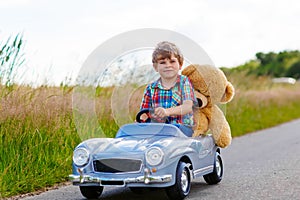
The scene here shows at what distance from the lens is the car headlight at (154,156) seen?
5469mm

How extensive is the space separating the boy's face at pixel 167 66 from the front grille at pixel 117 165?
120 centimetres

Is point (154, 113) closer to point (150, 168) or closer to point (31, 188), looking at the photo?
point (150, 168)

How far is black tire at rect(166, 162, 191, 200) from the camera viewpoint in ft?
18.5

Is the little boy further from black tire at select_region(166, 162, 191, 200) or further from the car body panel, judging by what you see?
black tire at select_region(166, 162, 191, 200)

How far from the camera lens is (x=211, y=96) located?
6.91 m

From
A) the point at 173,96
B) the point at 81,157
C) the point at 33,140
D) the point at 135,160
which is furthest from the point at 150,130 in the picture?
the point at 33,140

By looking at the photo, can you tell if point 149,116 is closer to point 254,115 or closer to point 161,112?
point 161,112

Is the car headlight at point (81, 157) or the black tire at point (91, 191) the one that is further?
the black tire at point (91, 191)

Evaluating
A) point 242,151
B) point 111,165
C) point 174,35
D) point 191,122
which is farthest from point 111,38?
point 242,151

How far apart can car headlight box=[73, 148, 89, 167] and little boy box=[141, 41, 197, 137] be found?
0.92 m

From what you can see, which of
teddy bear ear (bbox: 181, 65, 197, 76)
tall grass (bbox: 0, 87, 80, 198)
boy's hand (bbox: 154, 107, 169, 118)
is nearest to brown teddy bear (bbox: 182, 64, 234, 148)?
teddy bear ear (bbox: 181, 65, 197, 76)

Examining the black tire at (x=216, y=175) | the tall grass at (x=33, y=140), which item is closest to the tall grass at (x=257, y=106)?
the tall grass at (x=33, y=140)

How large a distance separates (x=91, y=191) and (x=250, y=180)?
1.86 metres

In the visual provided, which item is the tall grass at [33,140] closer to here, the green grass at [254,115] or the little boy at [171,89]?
the little boy at [171,89]
